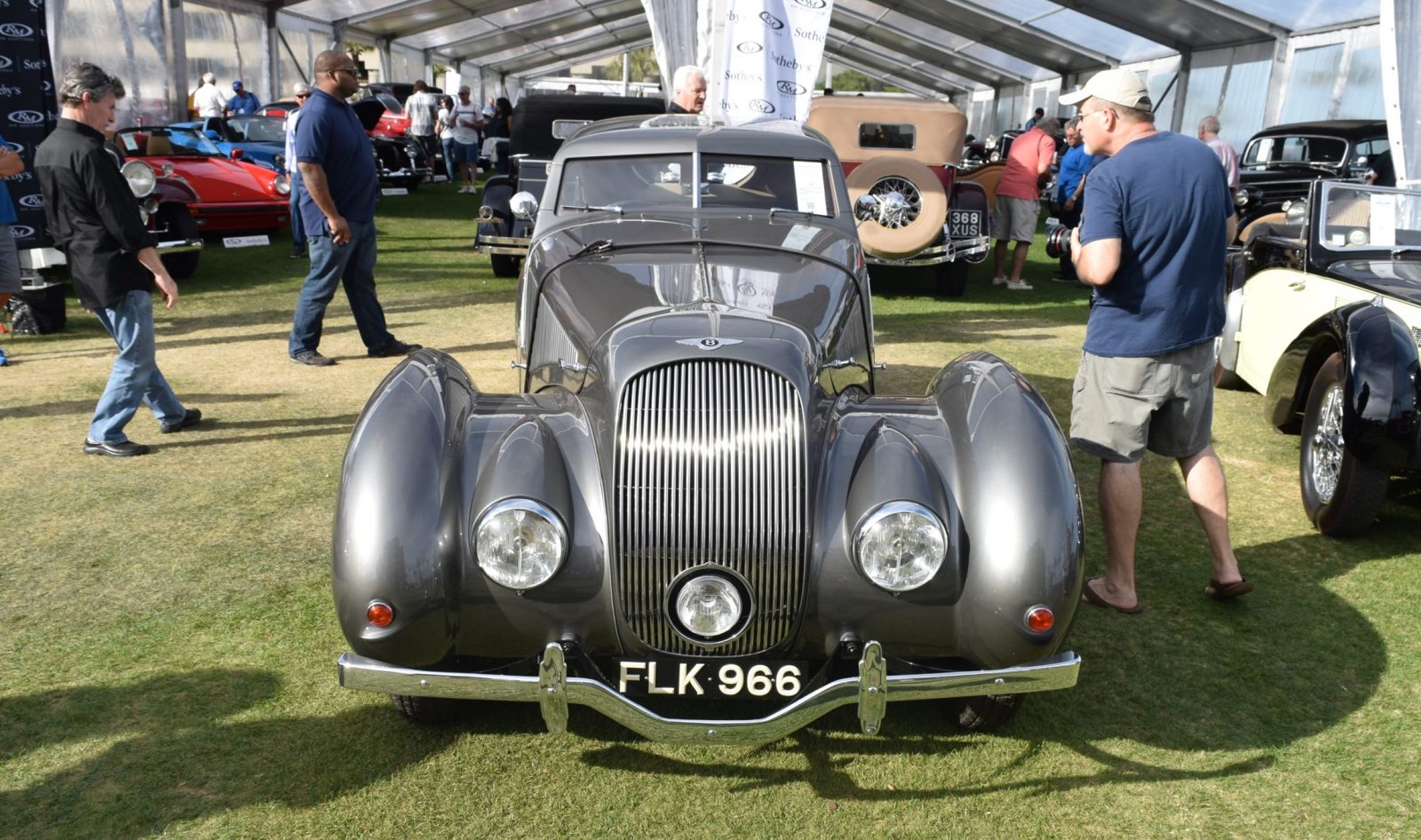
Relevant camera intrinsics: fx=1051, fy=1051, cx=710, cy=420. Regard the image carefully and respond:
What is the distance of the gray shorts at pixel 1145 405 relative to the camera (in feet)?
12.0

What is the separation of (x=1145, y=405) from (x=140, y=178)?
27.9ft

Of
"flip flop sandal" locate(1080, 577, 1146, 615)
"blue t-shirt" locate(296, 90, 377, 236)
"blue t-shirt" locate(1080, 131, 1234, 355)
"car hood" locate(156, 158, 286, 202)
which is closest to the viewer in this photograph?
"blue t-shirt" locate(1080, 131, 1234, 355)

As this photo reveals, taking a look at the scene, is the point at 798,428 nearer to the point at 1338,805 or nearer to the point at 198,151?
the point at 1338,805

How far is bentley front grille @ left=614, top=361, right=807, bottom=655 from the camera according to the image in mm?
2582

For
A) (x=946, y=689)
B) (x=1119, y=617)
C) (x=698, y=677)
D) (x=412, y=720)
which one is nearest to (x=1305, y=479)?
(x=1119, y=617)

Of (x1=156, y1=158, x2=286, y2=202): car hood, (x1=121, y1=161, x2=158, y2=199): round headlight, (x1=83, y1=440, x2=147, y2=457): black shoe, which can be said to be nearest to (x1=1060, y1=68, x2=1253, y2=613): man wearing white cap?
(x1=83, y1=440, x2=147, y2=457): black shoe

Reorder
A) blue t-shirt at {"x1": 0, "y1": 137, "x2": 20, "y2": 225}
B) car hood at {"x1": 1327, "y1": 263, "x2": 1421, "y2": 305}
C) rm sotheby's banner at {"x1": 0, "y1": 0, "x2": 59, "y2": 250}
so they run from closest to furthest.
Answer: car hood at {"x1": 1327, "y1": 263, "x2": 1421, "y2": 305} < blue t-shirt at {"x1": 0, "y1": 137, "x2": 20, "y2": 225} < rm sotheby's banner at {"x1": 0, "y1": 0, "x2": 59, "y2": 250}

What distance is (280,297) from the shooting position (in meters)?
9.55

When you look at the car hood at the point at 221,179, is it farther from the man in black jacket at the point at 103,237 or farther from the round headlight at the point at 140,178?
the man in black jacket at the point at 103,237

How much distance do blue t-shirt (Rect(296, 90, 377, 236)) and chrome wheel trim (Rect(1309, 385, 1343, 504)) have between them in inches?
216

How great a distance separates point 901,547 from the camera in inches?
102

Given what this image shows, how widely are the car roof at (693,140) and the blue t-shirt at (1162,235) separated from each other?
164 cm

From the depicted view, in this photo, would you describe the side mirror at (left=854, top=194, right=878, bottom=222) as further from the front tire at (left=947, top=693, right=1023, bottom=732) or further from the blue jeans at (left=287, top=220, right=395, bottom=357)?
the front tire at (left=947, top=693, right=1023, bottom=732)

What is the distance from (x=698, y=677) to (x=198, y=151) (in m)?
12.4
